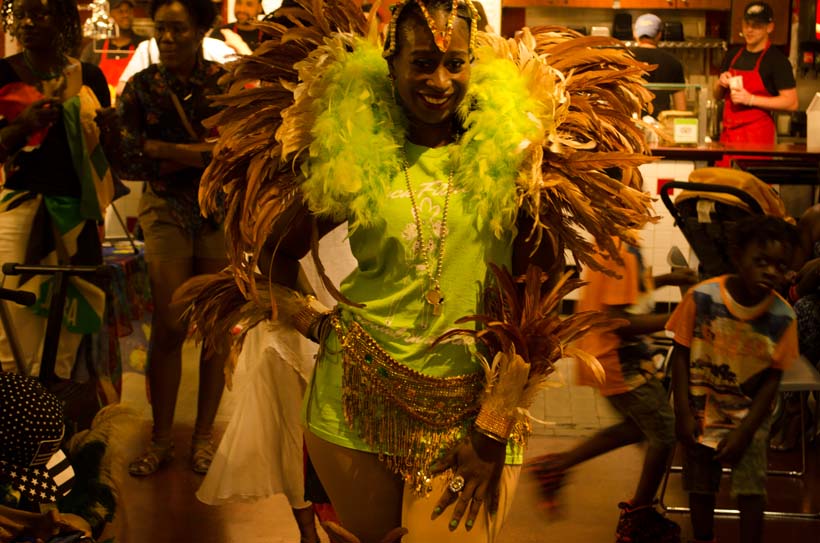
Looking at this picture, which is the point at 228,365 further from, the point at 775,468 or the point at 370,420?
the point at 775,468

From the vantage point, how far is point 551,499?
3.90 metres

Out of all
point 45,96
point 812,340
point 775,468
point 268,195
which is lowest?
point 775,468

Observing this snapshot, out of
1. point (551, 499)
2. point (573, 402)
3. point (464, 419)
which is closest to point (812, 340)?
point (573, 402)

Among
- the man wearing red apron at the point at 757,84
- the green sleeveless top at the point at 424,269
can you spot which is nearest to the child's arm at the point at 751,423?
the green sleeveless top at the point at 424,269

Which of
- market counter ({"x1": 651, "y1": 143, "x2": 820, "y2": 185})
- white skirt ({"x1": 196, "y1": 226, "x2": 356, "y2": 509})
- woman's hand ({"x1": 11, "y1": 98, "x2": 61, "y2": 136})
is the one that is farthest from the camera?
market counter ({"x1": 651, "y1": 143, "x2": 820, "y2": 185})

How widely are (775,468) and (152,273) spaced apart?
108 inches

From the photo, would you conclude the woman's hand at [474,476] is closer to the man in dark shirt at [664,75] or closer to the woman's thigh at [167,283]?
the woman's thigh at [167,283]

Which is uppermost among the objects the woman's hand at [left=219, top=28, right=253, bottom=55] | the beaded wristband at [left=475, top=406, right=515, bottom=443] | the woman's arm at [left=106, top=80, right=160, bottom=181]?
the woman's hand at [left=219, top=28, right=253, bottom=55]

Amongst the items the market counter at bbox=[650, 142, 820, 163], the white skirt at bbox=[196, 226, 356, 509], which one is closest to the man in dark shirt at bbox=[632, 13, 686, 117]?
the market counter at bbox=[650, 142, 820, 163]

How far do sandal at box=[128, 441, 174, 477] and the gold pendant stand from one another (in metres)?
2.68

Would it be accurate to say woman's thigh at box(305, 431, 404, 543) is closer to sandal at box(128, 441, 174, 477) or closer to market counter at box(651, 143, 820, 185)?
sandal at box(128, 441, 174, 477)

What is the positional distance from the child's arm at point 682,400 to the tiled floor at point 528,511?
0.62m

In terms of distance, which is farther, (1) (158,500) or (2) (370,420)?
(1) (158,500)

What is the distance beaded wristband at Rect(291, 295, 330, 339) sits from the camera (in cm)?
248
